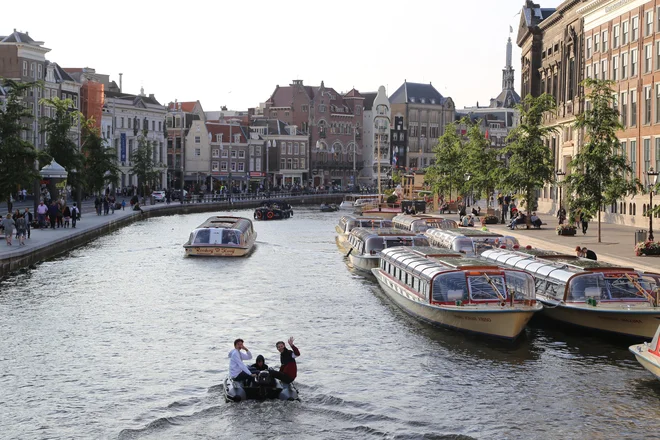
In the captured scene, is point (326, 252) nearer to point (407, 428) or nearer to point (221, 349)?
point (221, 349)

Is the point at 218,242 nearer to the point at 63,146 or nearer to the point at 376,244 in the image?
the point at 376,244

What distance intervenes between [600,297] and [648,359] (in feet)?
24.3

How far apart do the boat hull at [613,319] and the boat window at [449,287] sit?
330cm

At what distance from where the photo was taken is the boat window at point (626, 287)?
112 feet

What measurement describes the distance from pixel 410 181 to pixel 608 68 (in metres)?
63.6

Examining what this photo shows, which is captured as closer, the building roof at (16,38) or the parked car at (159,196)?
the building roof at (16,38)

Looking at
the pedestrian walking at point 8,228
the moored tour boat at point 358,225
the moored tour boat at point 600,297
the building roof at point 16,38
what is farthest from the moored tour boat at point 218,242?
the building roof at point 16,38

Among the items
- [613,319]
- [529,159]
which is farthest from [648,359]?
[529,159]

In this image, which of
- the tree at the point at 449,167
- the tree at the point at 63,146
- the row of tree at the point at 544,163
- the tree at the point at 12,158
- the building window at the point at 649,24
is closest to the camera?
the row of tree at the point at 544,163

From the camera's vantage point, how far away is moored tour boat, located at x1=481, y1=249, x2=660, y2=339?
33219mm

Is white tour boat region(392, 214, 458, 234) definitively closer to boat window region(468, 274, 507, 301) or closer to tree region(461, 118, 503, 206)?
tree region(461, 118, 503, 206)

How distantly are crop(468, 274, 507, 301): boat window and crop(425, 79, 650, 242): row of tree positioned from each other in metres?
21.8

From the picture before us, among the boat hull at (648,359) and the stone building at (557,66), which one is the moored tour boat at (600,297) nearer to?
the boat hull at (648,359)

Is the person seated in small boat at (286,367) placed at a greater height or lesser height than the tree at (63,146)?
lesser
